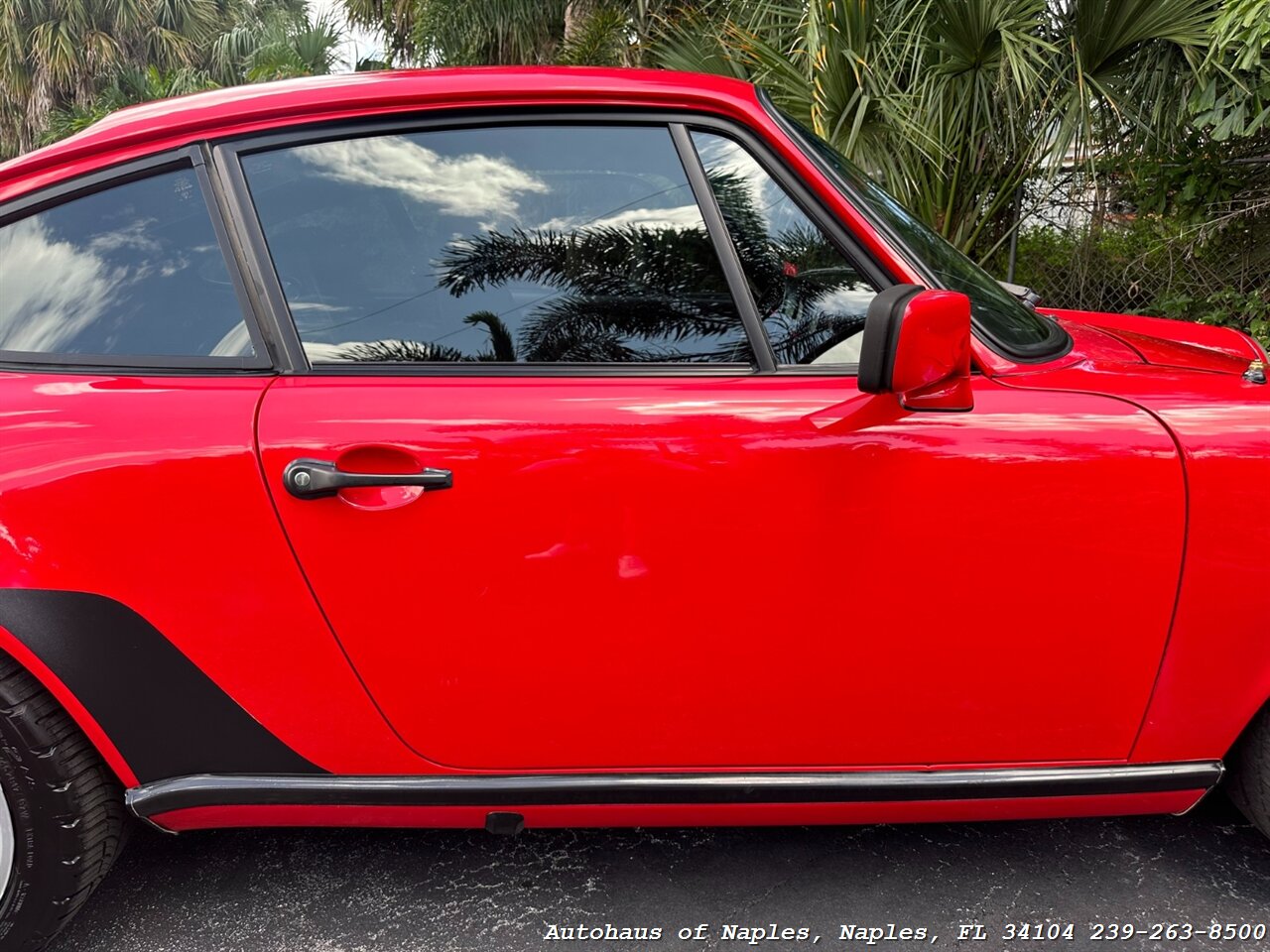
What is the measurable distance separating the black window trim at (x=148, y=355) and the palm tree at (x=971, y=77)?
3504 millimetres

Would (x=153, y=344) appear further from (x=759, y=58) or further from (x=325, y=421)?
(x=759, y=58)

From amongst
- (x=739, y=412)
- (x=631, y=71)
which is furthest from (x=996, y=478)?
(x=631, y=71)

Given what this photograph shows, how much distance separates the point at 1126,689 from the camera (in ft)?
5.34

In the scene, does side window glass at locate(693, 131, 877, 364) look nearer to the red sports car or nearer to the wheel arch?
the red sports car

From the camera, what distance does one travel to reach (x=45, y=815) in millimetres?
1644

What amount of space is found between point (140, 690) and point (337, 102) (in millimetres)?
1074

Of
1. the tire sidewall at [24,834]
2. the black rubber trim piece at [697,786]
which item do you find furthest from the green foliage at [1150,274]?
the tire sidewall at [24,834]

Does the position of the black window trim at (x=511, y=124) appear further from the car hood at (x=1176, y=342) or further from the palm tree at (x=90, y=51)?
the palm tree at (x=90, y=51)

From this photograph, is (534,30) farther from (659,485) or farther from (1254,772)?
(1254,772)

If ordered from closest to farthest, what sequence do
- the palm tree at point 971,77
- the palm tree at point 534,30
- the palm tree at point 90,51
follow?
1. the palm tree at point 971,77
2. the palm tree at point 534,30
3. the palm tree at point 90,51

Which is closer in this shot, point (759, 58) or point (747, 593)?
point (747, 593)

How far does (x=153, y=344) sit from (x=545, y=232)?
72 cm

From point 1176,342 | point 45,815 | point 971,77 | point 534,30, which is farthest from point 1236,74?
point 534,30

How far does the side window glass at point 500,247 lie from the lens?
65.1 inches
